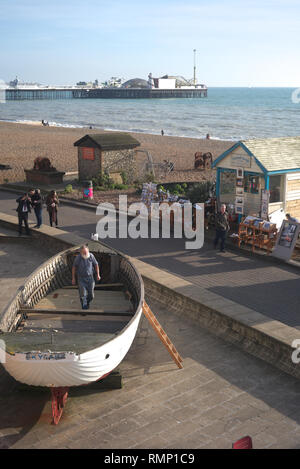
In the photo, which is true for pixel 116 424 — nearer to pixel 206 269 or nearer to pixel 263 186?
pixel 206 269

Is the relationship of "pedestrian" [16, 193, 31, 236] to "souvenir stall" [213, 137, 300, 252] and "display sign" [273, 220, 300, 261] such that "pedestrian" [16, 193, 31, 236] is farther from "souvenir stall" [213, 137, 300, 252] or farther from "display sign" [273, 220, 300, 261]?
"display sign" [273, 220, 300, 261]

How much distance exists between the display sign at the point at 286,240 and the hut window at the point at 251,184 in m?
2.30

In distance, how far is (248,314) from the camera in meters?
11.5

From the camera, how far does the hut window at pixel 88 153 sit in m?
29.4

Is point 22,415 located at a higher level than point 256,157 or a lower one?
lower

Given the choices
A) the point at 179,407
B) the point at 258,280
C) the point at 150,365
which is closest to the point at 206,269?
the point at 258,280

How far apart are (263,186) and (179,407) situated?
11.0 meters

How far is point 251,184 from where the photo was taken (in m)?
19.1

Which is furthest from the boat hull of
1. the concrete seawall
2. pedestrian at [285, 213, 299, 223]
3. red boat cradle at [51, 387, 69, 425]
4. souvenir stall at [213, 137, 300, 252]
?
souvenir stall at [213, 137, 300, 252]

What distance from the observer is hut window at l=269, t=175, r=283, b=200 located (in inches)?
741

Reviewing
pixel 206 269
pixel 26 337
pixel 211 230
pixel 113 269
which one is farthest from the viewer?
pixel 211 230

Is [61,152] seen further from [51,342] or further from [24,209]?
[51,342]

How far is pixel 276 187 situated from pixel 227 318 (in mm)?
8559

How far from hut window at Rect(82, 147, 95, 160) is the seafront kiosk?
11133 mm
